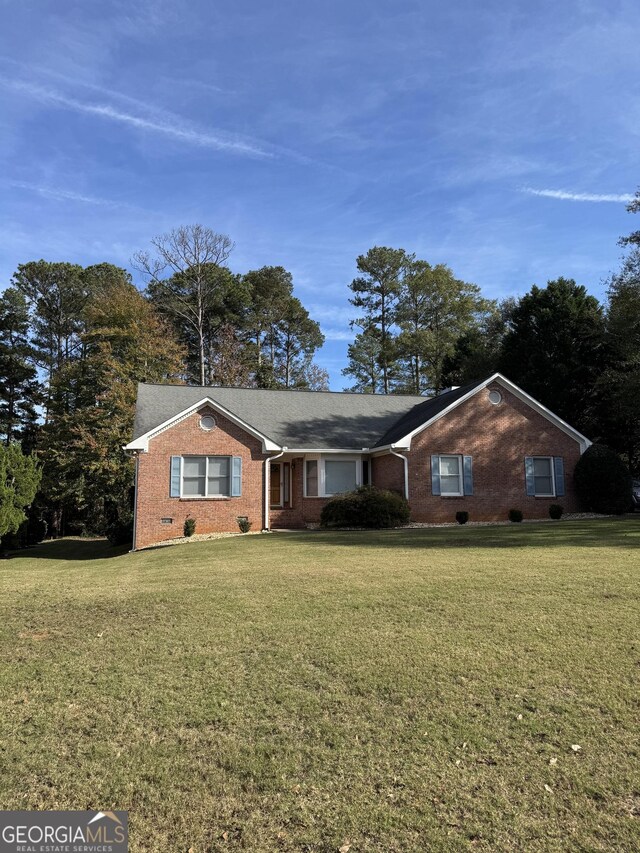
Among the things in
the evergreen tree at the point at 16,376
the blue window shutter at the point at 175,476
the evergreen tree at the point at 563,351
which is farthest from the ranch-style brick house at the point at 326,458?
the evergreen tree at the point at 16,376

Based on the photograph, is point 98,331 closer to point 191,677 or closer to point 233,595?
point 233,595

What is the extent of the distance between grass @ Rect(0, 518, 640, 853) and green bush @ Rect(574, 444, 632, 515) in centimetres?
1584

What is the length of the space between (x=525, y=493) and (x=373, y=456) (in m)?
6.30

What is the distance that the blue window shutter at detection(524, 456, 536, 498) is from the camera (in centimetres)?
2314

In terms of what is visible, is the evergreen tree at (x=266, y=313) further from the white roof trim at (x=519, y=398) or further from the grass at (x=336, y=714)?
the grass at (x=336, y=714)

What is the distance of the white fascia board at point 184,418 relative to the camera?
1981 centimetres

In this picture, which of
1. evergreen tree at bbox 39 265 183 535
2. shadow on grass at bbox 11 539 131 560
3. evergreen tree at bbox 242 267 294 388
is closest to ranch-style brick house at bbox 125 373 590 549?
shadow on grass at bbox 11 539 131 560

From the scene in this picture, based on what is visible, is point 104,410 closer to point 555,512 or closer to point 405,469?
point 405,469

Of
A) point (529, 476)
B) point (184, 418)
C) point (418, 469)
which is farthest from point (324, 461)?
point (529, 476)

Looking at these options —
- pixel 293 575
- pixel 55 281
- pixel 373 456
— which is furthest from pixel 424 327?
pixel 293 575

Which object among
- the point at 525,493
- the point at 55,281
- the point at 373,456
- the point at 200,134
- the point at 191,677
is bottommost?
the point at 191,677

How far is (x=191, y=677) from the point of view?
16.4 feet

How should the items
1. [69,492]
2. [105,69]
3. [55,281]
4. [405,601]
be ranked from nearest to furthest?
[405,601] < [105,69] < [69,492] < [55,281]

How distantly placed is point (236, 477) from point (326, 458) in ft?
13.3
